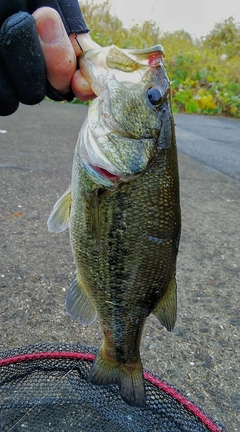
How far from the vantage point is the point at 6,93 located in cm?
168

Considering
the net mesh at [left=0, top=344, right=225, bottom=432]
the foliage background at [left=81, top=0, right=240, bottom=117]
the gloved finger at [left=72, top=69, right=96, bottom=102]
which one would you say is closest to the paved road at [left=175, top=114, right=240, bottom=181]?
the foliage background at [left=81, top=0, right=240, bottom=117]

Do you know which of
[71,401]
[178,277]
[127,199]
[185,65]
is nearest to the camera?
[127,199]

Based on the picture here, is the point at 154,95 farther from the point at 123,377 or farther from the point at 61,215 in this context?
the point at 123,377

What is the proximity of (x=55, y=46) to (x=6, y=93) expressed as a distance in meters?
0.27

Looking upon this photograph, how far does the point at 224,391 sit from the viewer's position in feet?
7.37

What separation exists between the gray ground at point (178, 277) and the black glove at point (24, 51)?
134 cm

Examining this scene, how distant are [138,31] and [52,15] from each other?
542 inches

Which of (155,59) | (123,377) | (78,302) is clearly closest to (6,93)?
(155,59)

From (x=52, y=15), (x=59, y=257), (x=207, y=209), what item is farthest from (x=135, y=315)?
(x=207, y=209)

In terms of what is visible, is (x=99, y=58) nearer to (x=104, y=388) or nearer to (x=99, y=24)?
(x=104, y=388)

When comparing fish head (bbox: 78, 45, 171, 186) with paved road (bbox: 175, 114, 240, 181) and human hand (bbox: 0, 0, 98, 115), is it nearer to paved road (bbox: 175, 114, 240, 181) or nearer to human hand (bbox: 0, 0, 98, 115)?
human hand (bbox: 0, 0, 98, 115)

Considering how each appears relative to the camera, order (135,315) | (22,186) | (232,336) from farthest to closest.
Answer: (22,186) < (232,336) < (135,315)

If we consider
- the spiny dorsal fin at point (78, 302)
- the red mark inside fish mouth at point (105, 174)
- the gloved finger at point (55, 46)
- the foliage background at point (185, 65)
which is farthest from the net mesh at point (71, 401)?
the foliage background at point (185, 65)

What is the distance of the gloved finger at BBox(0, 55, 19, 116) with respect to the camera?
164 cm
